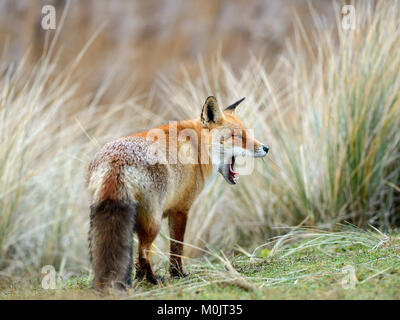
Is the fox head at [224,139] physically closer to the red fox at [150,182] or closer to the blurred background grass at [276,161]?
the red fox at [150,182]

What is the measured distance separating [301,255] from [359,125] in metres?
1.66

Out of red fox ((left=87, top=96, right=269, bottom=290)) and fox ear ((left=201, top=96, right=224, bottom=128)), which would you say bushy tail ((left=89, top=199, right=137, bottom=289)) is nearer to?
red fox ((left=87, top=96, right=269, bottom=290))


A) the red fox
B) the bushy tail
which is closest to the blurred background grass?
the red fox

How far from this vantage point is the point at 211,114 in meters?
4.07

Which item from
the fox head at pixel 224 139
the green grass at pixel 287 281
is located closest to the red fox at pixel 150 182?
the fox head at pixel 224 139

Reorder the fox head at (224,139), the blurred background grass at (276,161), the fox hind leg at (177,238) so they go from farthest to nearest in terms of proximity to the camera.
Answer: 1. the blurred background grass at (276,161)
2. the fox head at (224,139)
3. the fox hind leg at (177,238)

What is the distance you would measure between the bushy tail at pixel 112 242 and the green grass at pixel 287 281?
97 mm

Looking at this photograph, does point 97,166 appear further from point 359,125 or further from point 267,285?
point 359,125

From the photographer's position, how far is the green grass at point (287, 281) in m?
3.08

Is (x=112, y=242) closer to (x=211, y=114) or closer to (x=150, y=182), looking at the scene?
(x=150, y=182)

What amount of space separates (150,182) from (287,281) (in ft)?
3.65

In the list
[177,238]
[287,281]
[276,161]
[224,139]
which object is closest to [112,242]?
[177,238]

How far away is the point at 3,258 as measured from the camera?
5.49 meters
